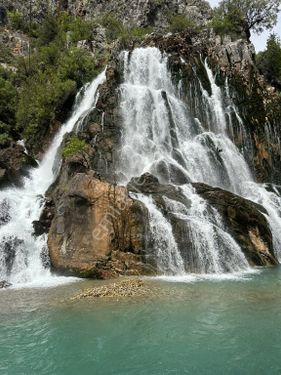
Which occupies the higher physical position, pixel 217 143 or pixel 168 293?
pixel 217 143

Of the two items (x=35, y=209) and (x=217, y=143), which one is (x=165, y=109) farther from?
(x=35, y=209)

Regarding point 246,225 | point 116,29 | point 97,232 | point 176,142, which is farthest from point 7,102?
point 246,225

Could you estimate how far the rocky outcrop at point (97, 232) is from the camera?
65.9 feet

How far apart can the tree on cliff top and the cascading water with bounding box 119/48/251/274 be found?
17.0 m

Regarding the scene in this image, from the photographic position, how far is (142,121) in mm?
34812

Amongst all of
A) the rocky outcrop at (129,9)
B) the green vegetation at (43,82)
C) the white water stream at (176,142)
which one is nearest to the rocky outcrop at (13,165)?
the green vegetation at (43,82)

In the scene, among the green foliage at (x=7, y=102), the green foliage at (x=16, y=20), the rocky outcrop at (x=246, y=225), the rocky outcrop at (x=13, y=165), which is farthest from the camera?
the green foliage at (x=16, y=20)

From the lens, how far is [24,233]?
2262 cm

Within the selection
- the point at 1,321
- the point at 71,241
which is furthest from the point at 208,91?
the point at 1,321

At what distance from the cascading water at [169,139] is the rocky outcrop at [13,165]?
745 centimetres

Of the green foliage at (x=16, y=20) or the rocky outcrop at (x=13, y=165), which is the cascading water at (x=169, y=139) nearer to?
the rocky outcrop at (x=13, y=165)

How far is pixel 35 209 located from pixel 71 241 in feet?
17.2

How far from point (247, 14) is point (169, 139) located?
109ft

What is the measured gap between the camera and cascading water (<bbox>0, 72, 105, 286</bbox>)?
2070 centimetres
